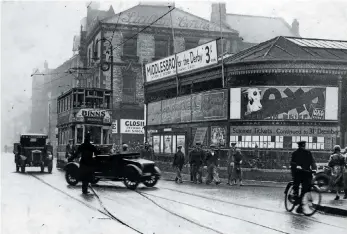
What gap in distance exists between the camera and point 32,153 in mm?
28469

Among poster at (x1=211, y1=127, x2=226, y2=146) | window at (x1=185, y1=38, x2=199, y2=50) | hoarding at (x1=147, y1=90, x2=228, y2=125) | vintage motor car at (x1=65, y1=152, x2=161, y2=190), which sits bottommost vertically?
vintage motor car at (x1=65, y1=152, x2=161, y2=190)

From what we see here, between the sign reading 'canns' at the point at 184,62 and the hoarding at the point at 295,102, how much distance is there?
3953mm

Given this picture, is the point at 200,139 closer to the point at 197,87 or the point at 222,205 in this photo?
the point at 197,87

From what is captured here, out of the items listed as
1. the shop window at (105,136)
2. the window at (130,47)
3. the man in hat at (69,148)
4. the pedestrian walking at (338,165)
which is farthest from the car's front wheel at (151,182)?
the window at (130,47)

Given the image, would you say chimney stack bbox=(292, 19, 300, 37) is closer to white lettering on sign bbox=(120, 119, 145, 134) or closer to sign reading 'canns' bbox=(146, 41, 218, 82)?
white lettering on sign bbox=(120, 119, 145, 134)

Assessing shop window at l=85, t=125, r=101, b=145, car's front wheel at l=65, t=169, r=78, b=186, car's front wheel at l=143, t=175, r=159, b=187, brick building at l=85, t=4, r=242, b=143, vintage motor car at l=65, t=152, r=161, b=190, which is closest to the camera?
vintage motor car at l=65, t=152, r=161, b=190

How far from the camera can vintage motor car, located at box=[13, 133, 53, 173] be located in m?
28.4

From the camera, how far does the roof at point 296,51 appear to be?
87.7ft

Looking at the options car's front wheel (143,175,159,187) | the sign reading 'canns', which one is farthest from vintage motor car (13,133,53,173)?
car's front wheel (143,175,159,187)

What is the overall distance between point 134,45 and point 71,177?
31.4m

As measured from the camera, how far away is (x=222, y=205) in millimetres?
13898

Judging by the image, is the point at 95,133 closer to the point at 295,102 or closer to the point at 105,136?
the point at 105,136

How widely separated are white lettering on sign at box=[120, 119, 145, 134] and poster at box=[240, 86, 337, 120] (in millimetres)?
23200

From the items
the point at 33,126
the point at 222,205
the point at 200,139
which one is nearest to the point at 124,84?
the point at 200,139
